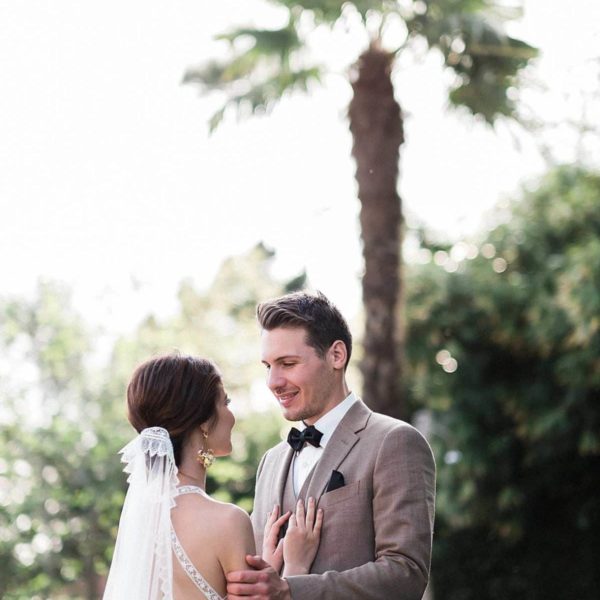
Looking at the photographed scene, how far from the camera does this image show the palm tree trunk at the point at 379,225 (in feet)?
34.1

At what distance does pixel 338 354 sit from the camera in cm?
362

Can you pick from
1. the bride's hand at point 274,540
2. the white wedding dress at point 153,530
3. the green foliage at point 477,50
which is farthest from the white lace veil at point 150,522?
the green foliage at point 477,50

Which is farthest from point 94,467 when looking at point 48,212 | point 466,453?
point 48,212

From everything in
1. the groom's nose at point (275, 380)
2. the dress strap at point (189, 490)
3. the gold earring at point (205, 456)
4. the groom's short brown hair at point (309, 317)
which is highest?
the groom's short brown hair at point (309, 317)

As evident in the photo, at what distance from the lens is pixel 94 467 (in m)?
10.9

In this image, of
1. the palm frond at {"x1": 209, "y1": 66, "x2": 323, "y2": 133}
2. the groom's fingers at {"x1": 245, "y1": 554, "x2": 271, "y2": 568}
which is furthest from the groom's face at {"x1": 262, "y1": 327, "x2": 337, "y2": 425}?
the palm frond at {"x1": 209, "y1": 66, "x2": 323, "y2": 133}

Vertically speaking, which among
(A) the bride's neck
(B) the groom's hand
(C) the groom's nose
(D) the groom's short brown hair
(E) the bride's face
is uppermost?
(D) the groom's short brown hair

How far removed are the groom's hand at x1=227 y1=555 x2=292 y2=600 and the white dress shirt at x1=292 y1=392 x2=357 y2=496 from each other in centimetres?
48

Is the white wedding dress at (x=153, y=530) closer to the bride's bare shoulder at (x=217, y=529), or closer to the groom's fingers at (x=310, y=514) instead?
the bride's bare shoulder at (x=217, y=529)

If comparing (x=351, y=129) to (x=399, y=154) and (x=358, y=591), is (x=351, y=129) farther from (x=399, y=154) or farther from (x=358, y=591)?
(x=358, y=591)

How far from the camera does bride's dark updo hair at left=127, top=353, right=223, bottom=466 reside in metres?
3.29

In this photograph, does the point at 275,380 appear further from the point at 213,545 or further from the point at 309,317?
the point at 213,545

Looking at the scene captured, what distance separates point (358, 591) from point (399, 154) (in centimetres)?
794

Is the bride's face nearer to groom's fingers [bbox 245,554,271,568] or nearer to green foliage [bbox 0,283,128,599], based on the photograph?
groom's fingers [bbox 245,554,271,568]
